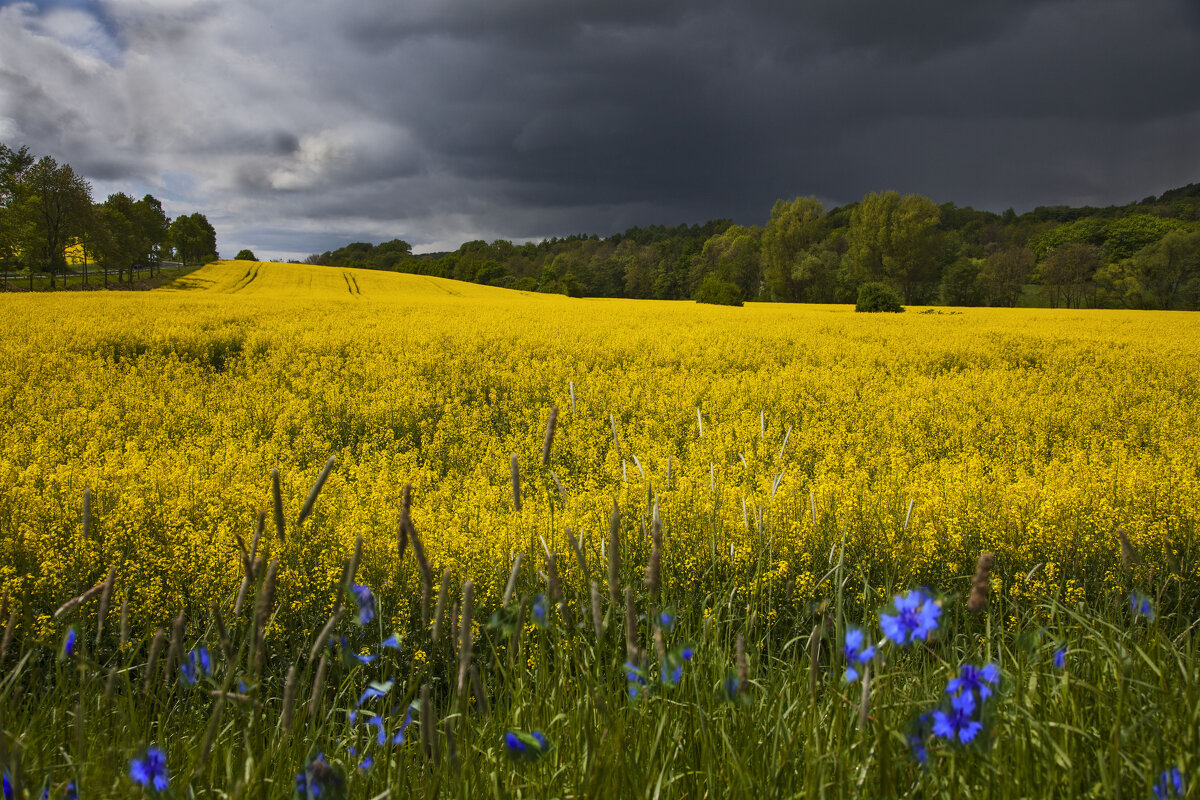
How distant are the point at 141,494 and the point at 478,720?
3222 millimetres

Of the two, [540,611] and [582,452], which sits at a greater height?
[540,611]

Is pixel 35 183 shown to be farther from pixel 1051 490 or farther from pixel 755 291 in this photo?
pixel 755 291

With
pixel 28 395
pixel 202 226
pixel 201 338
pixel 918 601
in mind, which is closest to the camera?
Result: pixel 918 601

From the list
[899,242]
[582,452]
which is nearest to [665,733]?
[582,452]

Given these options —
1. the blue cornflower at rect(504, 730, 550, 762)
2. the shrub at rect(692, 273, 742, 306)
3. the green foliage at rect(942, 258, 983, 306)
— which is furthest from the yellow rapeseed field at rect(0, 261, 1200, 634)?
the green foliage at rect(942, 258, 983, 306)

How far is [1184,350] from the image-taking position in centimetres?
1323

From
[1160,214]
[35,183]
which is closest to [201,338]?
[35,183]

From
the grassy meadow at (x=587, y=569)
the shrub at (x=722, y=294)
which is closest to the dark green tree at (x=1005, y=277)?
the shrub at (x=722, y=294)

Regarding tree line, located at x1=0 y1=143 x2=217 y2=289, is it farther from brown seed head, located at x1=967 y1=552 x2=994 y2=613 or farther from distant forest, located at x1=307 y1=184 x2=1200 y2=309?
brown seed head, located at x1=967 y1=552 x2=994 y2=613

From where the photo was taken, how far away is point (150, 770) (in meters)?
0.95

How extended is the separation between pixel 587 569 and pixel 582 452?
512 centimetres

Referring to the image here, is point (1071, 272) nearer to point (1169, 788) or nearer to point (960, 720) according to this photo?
point (1169, 788)

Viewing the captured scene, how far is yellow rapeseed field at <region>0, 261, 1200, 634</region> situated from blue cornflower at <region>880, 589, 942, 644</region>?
2.65ft

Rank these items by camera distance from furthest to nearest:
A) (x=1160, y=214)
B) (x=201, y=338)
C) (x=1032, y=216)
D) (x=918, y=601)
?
(x=1032, y=216)
(x=1160, y=214)
(x=201, y=338)
(x=918, y=601)
